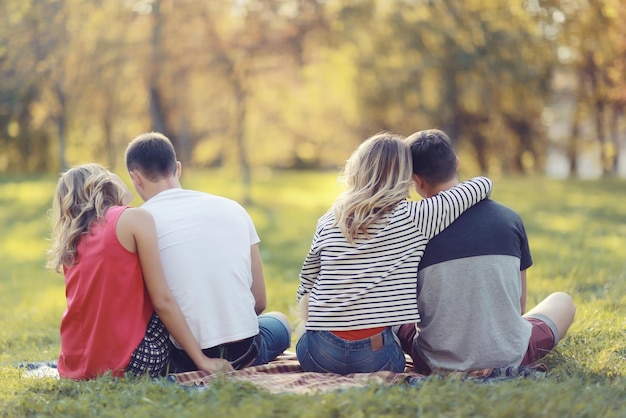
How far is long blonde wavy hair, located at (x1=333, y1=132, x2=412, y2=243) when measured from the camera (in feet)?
12.9

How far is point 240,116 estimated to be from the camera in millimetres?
14961

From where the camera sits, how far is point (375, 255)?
3.94 metres

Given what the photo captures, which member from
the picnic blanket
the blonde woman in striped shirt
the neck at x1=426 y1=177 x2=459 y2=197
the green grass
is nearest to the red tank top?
the green grass

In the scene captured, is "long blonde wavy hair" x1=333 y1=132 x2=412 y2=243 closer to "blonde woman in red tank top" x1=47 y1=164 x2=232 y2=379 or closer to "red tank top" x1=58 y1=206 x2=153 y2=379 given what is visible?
"blonde woman in red tank top" x1=47 y1=164 x2=232 y2=379

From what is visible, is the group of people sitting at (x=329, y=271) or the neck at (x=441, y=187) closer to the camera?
the group of people sitting at (x=329, y=271)

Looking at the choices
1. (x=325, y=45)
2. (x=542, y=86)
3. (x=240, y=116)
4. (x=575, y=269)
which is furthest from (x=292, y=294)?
(x=542, y=86)

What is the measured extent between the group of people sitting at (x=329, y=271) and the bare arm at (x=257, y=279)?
0.22m

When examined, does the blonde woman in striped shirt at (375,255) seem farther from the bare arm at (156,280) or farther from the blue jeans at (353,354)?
the bare arm at (156,280)

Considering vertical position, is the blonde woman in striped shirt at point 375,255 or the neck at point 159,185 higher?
the neck at point 159,185

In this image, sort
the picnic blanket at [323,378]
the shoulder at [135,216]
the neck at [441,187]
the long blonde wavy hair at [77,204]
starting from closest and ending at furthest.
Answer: the picnic blanket at [323,378]
the shoulder at [135,216]
the long blonde wavy hair at [77,204]
the neck at [441,187]

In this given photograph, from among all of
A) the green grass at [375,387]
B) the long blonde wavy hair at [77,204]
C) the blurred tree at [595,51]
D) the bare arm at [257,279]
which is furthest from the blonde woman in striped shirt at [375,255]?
the blurred tree at [595,51]

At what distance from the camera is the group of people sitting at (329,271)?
3939 millimetres

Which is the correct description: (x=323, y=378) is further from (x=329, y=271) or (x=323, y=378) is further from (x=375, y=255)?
(x=375, y=255)

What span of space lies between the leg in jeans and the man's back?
1.00 meters
